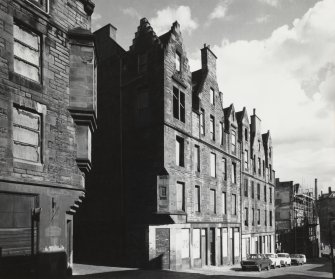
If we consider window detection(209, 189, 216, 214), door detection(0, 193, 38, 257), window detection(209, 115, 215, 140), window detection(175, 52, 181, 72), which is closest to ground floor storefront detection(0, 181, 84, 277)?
door detection(0, 193, 38, 257)

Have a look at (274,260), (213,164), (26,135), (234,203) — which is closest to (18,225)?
(26,135)

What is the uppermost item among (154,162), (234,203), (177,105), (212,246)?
(177,105)

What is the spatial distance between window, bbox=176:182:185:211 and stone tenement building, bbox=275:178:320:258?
3149cm

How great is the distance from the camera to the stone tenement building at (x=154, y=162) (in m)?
24.0

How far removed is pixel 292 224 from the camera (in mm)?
56281

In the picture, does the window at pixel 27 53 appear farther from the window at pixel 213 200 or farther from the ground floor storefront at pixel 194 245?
the window at pixel 213 200

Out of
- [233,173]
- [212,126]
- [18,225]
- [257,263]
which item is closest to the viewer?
[18,225]

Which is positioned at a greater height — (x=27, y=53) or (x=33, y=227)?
(x=27, y=53)

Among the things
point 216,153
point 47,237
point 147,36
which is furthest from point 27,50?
point 216,153

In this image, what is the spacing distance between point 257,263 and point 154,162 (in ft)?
39.5

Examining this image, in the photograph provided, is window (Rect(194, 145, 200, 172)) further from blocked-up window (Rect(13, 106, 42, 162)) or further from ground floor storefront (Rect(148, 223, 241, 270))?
blocked-up window (Rect(13, 106, 42, 162))

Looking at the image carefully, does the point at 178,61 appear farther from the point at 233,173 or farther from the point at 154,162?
the point at 233,173

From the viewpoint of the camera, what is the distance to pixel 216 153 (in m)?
31.5

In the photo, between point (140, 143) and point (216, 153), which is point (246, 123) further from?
point (140, 143)
